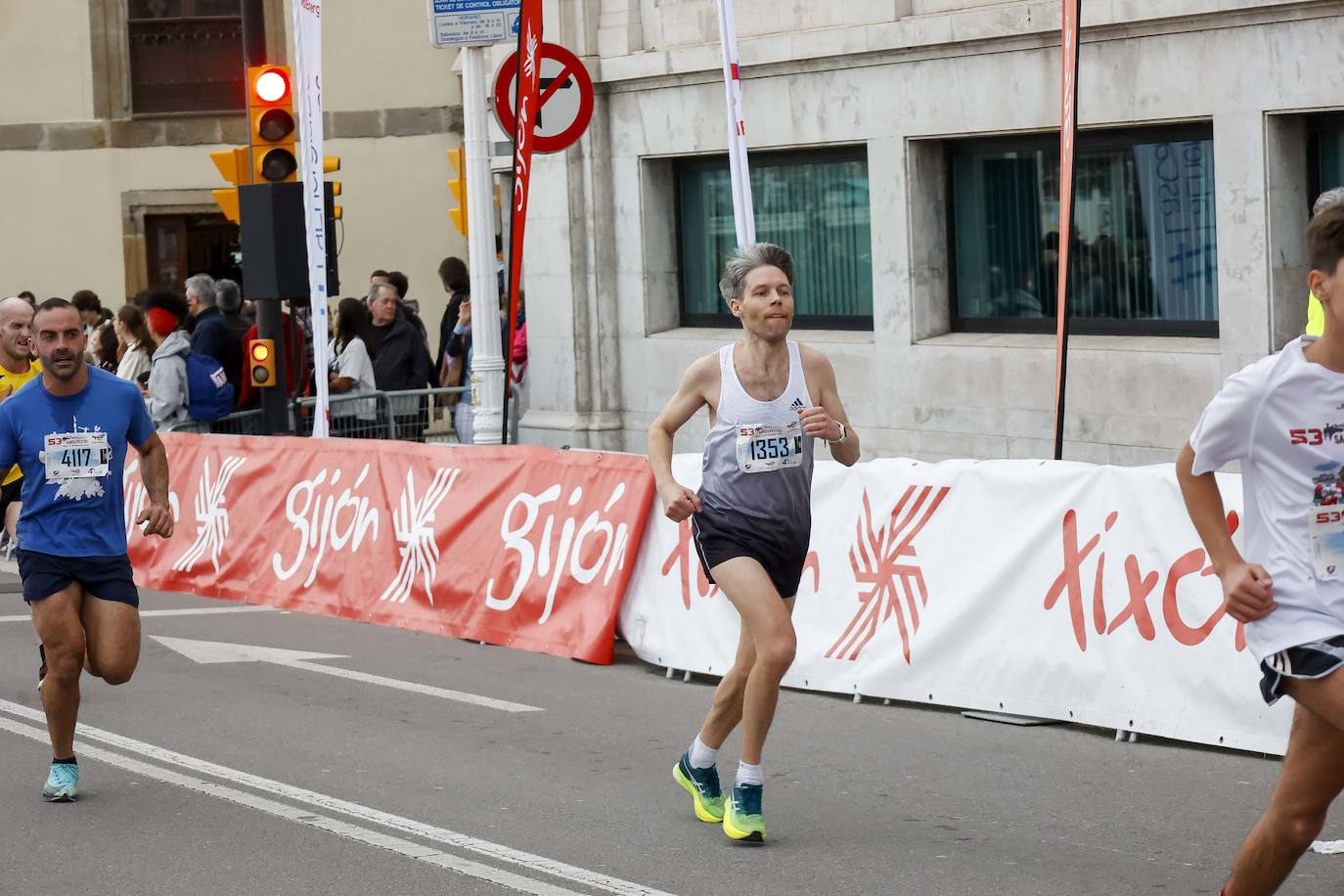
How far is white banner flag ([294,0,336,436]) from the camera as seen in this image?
14562 mm

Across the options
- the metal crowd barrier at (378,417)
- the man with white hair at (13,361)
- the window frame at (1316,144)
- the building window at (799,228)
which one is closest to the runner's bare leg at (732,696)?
the man with white hair at (13,361)

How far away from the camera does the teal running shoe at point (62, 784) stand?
7527mm

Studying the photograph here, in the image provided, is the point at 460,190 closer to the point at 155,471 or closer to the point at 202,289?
the point at 202,289

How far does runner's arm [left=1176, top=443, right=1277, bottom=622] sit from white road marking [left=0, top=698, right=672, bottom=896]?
216cm

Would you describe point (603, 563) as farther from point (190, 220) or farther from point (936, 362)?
point (190, 220)

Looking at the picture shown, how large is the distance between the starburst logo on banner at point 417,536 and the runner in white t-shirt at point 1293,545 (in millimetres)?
7528

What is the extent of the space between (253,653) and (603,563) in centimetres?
199

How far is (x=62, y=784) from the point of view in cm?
753

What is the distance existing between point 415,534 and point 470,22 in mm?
3477

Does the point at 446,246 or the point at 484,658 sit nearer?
the point at 484,658

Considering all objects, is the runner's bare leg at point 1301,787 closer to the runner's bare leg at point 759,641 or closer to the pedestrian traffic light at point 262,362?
the runner's bare leg at point 759,641

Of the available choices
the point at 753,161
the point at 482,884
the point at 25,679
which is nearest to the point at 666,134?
the point at 753,161

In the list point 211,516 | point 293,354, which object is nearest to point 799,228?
point 293,354

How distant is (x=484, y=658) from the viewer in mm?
10805
